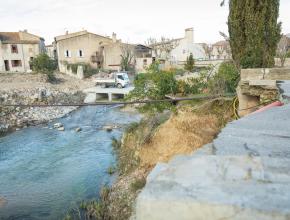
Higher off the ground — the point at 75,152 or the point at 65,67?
the point at 65,67

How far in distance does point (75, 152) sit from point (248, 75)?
1303 cm

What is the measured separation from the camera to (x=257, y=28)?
14.0 meters

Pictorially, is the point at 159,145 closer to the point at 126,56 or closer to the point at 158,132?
the point at 158,132

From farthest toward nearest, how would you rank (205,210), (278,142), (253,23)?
(253,23), (278,142), (205,210)

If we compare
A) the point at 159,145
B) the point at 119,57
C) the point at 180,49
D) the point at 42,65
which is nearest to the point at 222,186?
the point at 159,145

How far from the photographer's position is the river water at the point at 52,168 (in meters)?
11.8

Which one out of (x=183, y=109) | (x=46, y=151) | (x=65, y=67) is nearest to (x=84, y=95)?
(x=65, y=67)

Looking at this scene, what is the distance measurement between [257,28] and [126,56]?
124 ft

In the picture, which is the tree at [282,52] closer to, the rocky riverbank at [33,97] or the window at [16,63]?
the rocky riverbank at [33,97]

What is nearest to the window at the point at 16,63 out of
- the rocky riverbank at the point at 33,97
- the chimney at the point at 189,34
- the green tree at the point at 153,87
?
the rocky riverbank at the point at 33,97

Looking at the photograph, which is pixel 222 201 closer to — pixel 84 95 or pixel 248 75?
pixel 248 75

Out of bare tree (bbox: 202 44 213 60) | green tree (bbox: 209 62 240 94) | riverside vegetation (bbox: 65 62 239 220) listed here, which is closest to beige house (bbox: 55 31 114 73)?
bare tree (bbox: 202 44 213 60)

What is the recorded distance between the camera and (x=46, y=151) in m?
18.3

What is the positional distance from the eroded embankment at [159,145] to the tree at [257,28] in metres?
3.23
